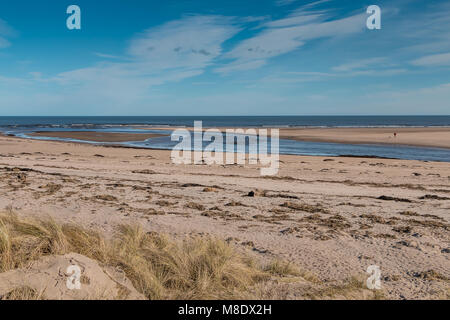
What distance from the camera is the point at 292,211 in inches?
381

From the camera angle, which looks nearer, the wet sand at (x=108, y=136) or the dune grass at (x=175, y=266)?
the dune grass at (x=175, y=266)

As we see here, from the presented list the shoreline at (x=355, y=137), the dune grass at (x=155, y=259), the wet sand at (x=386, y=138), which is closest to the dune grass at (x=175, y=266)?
the dune grass at (x=155, y=259)

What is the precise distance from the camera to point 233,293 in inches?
184

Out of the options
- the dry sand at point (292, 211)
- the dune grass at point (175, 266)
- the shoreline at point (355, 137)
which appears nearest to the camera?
the dune grass at point (175, 266)

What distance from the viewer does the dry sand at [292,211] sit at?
6156 millimetres

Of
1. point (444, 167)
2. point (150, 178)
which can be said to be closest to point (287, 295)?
point (150, 178)

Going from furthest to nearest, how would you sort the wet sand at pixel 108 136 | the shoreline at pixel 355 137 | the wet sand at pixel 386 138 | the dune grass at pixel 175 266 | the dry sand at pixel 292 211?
1. the wet sand at pixel 108 136
2. the shoreline at pixel 355 137
3. the wet sand at pixel 386 138
4. the dry sand at pixel 292 211
5. the dune grass at pixel 175 266

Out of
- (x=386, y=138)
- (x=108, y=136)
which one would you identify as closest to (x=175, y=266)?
(x=386, y=138)

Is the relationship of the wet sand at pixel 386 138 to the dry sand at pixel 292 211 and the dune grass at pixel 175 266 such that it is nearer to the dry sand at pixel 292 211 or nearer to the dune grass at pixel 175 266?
the dry sand at pixel 292 211

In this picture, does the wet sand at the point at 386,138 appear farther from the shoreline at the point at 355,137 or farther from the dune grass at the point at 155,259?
the dune grass at the point at 155,259

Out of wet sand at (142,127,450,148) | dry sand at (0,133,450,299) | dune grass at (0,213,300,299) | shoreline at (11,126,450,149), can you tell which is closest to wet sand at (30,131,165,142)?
shoreline at (11,126,450,149)

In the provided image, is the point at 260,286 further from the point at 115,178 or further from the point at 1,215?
the point at 115,178

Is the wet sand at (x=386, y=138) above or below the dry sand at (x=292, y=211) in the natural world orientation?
above
